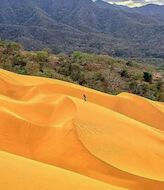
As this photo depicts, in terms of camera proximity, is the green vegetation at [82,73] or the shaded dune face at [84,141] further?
the green vegetation at [82,73]

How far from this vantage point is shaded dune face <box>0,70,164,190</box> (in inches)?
323

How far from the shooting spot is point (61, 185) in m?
5.77

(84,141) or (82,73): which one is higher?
(84,141)

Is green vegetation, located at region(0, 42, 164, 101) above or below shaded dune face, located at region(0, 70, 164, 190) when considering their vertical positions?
below

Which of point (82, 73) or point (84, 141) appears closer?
point (84, 141)

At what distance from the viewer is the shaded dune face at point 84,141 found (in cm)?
821

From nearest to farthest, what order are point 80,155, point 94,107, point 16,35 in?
point 80,155 → point 94,107 → point 16,35

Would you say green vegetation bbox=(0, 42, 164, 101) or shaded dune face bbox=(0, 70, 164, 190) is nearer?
shaded dune face bbox=(0, 70, 164, 190)

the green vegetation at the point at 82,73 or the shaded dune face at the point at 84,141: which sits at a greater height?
the shaded dune face at the point at 84,141

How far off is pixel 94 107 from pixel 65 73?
63.0ft

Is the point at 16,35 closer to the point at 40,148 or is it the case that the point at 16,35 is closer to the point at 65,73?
the point at 65,73

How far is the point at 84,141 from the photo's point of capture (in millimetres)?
8977

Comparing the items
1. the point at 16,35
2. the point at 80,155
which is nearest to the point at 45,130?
the point at 80,155

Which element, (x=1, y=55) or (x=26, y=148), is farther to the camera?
(x=1, y=55)
